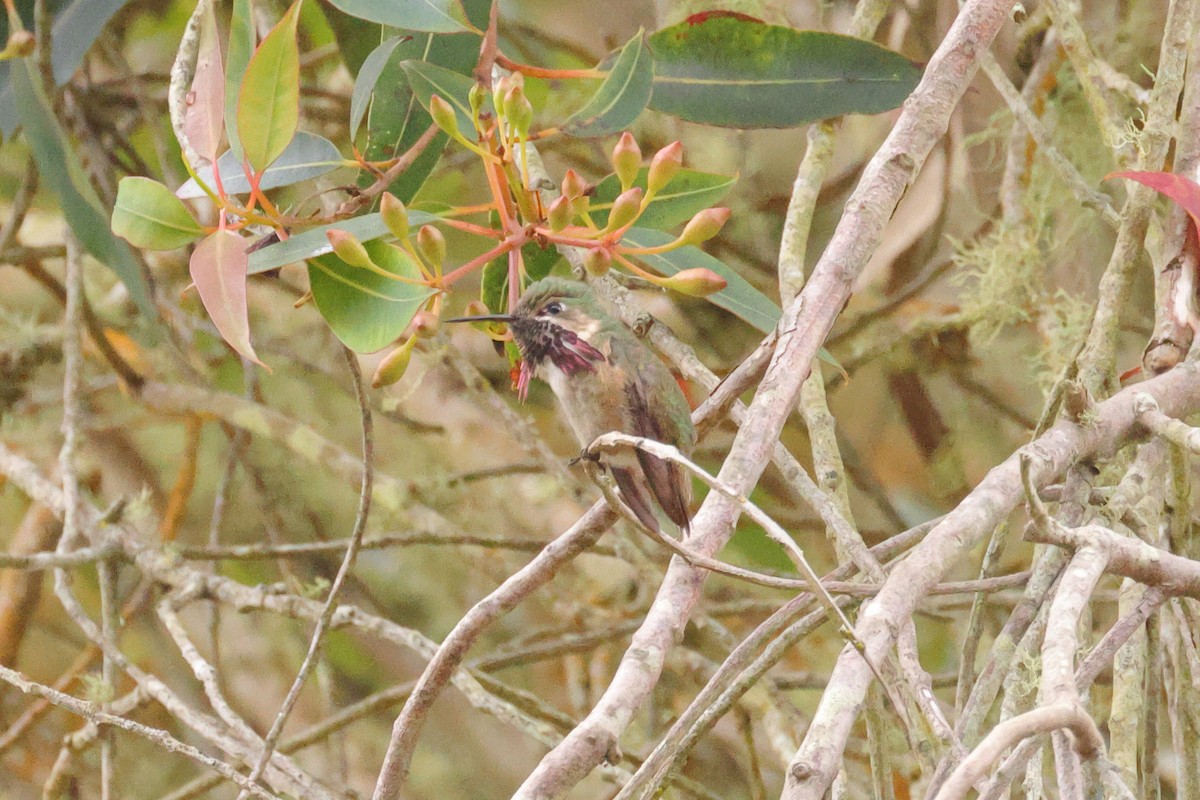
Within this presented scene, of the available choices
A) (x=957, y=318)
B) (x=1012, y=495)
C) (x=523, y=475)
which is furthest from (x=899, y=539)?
(x=523, y=475)

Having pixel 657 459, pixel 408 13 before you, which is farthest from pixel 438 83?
pixel 657 459

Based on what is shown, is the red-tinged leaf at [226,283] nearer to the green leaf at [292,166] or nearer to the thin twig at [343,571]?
the thin twig at [343,571]

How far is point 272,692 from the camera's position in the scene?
11.5 ft

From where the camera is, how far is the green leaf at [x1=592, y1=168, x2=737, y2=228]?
5.24 ft

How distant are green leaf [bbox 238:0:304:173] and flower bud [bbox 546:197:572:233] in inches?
11.8

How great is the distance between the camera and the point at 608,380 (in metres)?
1.66

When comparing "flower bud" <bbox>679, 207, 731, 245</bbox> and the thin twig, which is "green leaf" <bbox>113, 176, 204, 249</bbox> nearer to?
the thin twig

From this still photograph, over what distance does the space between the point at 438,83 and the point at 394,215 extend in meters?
0.34

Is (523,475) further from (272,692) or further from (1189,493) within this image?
(1189,493)

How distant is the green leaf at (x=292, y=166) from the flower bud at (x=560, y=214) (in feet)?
1.37

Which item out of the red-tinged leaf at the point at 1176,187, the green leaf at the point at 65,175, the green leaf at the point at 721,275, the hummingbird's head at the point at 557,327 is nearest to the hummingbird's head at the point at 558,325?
the hummingbird's head at the point at 557,327

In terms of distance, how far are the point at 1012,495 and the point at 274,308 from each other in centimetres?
276

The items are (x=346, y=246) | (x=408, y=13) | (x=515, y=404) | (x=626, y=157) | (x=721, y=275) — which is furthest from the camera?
(x=515, y=404)

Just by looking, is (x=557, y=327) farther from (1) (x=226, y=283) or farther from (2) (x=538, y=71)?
(1) (x=226, y=283)
